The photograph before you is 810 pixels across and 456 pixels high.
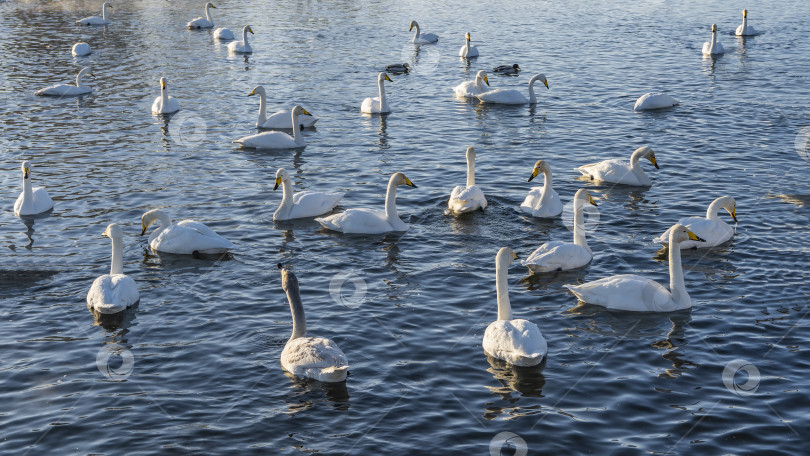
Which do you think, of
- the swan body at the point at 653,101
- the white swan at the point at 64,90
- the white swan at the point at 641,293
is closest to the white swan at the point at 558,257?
the white swan at the point at 641,293

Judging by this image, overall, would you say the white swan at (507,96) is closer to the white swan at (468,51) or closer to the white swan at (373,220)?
the white swan at (468,51)

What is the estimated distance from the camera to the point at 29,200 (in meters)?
20.3

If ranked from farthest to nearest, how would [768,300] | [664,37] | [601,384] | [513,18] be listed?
[513,18]
[664,37]
[768,300]
[601,384]

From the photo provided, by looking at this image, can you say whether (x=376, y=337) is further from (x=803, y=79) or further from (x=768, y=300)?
(x=803, y=79)

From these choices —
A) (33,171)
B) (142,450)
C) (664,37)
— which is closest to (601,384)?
(142,450)

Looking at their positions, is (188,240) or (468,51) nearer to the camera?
(188,240)

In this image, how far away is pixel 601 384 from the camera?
12.8 m

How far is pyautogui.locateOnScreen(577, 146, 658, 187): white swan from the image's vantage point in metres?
21.5

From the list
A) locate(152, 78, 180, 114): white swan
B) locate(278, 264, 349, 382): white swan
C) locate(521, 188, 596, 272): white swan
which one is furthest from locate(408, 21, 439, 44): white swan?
locate(278, 264, 349, 382): white swan

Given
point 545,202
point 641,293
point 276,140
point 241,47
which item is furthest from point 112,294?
point 241,47

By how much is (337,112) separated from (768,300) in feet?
57.0

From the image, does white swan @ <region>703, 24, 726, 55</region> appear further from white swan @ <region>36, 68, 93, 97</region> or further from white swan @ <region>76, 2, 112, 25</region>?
white swan @ <region>76, 2, 112, 25</region>

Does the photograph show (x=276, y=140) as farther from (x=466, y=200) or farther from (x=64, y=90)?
(x=64, y=90)

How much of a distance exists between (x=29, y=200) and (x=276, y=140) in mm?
7267
